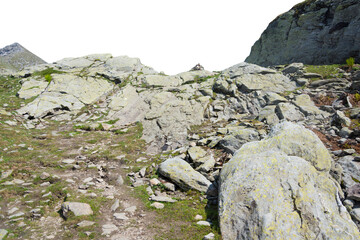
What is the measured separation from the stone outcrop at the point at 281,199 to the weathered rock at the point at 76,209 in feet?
20.2

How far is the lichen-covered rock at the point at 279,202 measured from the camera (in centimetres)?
627

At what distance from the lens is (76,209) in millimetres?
8133

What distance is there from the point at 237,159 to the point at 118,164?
9439mm

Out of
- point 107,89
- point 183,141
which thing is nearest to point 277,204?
point 183,141

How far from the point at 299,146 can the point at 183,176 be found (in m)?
6.81

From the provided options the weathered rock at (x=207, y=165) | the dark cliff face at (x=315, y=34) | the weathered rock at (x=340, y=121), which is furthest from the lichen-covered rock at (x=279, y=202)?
the dark cliff face at (x=315, y=34)

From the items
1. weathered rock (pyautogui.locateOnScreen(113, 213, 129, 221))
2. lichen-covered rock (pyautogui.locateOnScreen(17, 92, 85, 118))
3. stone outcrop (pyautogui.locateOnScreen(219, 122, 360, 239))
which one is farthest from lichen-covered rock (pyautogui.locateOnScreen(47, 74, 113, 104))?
stone outcrop (pyautogui.locateOnScreen(219, 122, 360, 239))

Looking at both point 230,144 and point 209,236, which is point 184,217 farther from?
point 230,144

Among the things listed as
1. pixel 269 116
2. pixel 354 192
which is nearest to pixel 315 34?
pixel 269 116

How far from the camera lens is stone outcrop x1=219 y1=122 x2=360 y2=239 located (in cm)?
629

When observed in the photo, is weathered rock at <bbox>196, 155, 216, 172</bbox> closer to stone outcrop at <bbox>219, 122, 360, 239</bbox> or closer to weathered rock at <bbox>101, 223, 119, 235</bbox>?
stone outcrop at <bbox>219, 122, 360, 239</bbox>

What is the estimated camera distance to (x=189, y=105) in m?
23.2

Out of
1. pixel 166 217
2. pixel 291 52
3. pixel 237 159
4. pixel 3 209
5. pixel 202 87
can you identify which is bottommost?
pixel 166 217

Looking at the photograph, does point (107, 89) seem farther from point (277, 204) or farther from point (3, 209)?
point (277, 204)
